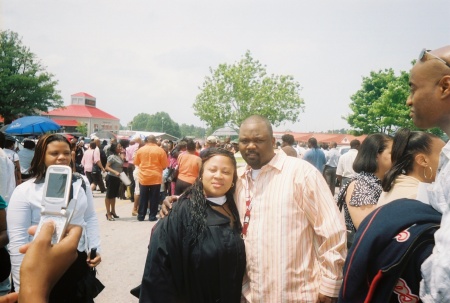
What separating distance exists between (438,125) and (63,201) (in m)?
1.42

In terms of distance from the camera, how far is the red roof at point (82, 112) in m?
81.5

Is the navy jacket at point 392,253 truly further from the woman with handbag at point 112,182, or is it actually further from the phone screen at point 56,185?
the woman with handbag at point 112,182

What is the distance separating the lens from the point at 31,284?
896 mm

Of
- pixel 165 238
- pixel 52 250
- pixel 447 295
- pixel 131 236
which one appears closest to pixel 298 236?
pixel 165 238

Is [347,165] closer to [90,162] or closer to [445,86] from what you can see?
[445,86]

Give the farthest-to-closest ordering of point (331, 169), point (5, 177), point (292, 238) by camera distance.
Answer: point (331, 169) → point (5, 177) → point (292, 238)

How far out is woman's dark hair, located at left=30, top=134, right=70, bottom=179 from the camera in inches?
115

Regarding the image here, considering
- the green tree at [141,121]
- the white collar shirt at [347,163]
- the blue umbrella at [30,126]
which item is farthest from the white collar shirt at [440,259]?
the green tree at [141,121]

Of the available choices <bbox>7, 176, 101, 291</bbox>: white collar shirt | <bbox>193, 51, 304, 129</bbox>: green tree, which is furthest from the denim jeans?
<bbox>193, 51, 304, 129</bbox>: green tree

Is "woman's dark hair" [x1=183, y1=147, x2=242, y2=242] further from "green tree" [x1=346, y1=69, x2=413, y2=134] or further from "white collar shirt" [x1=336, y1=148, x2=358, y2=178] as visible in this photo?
"green tree" [x1=346, y1=69, x2=413, y2=134]

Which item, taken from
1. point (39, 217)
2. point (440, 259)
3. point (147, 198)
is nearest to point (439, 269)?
point (440, 259)

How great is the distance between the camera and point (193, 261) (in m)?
2.20

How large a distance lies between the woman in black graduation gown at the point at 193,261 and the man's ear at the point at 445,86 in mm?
1487

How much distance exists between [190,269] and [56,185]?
3.47 feet
